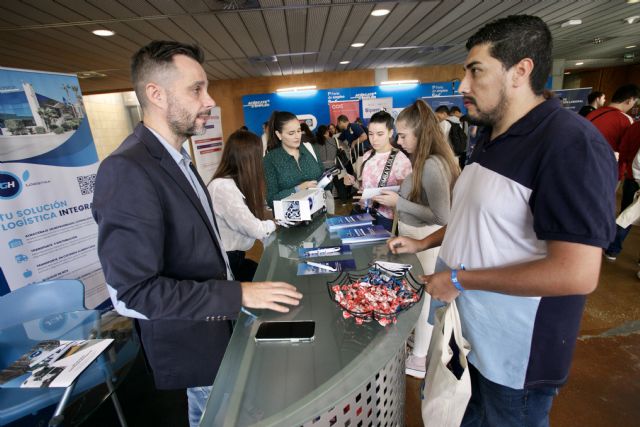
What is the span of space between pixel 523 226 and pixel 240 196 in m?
1.56

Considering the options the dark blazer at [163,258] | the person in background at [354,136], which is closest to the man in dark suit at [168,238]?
the dark blazer at [163,258]

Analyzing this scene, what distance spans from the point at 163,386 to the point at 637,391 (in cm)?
266

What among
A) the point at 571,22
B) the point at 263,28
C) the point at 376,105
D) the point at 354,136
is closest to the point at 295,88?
the point at 376,105

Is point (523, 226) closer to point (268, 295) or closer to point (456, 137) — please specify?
point (268, 295)

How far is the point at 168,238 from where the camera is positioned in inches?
42.4

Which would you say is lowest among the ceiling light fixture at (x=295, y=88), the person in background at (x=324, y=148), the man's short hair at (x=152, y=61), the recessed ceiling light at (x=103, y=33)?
the person in background at (x=324, y=148)

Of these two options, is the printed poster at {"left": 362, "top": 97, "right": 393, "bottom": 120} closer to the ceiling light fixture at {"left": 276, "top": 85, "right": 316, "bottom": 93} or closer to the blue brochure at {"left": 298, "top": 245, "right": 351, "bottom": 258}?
the ceiling light fixture at {"left": 276, "top": 85, "right": 316, "bottom": 93}

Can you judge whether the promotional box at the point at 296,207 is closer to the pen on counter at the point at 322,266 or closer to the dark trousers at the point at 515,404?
the pen on counter at the point at 322,266

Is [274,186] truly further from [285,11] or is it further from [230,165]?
[285,11]

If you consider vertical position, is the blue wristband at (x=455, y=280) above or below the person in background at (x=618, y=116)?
below

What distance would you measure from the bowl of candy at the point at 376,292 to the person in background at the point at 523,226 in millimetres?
90

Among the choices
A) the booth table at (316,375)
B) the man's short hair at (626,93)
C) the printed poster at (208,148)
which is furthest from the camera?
the printed poster at (208,148)

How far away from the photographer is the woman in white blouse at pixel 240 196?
204 centimetres

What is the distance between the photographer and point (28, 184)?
2494 mm
